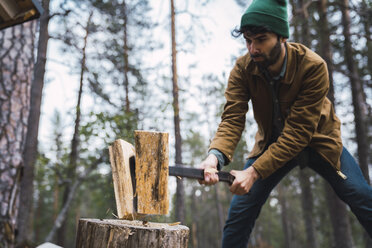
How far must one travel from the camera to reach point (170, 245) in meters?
1.93

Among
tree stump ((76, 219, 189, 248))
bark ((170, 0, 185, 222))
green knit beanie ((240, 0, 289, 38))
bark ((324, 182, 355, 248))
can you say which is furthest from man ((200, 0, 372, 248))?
bark ((324, 182, 355, 248))

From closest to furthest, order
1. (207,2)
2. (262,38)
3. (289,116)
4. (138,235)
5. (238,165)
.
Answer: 1. (138,235)
2. (262,38)
3. (289,116)
4. (207,2)
5. (238,165)

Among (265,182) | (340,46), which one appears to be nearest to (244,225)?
(265,182)

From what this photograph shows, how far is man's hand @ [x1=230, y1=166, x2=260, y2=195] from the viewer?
2402mm

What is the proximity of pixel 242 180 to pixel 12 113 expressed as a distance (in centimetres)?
299

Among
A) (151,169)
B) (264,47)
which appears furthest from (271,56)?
(151,169)

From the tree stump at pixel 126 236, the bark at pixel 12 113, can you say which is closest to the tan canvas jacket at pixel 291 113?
the tree stump at pixel 126 236

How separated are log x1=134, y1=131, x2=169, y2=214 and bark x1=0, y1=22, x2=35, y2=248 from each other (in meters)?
2.18

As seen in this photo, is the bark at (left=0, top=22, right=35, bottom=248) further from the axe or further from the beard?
the beard

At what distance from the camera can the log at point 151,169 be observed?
7.45 ft

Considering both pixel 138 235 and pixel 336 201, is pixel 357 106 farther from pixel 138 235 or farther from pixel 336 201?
pixel 138 235

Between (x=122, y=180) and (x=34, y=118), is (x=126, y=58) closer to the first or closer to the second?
(x=34, y=118)

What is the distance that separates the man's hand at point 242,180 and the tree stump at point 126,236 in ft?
2.03

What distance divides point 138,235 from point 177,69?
242 inches
